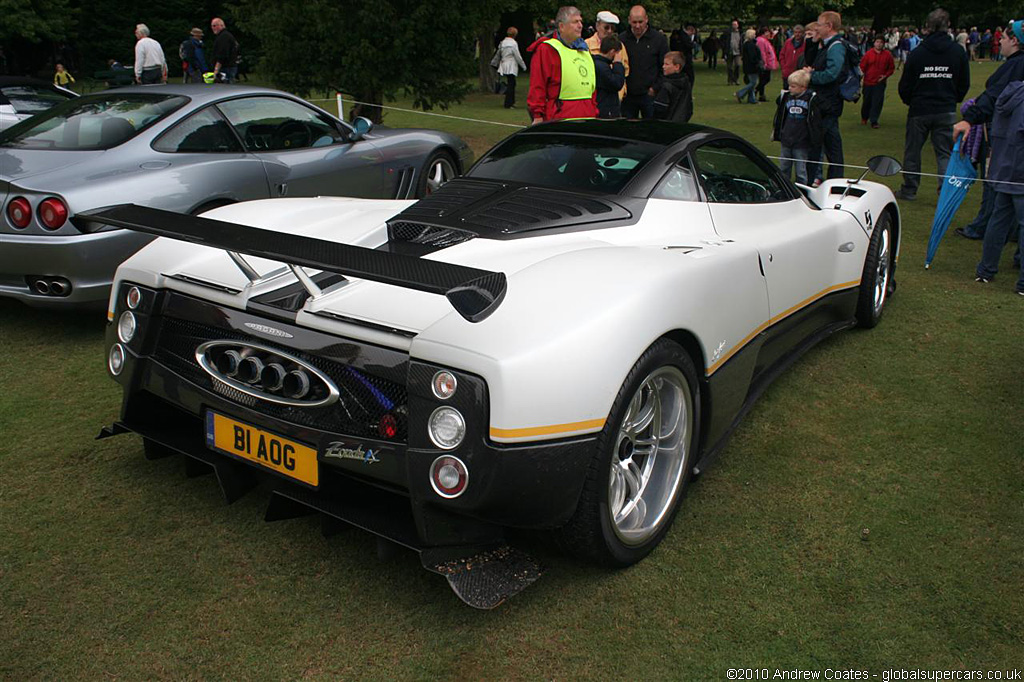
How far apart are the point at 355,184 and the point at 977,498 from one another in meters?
4.78

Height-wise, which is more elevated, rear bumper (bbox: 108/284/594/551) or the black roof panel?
the black roof panel

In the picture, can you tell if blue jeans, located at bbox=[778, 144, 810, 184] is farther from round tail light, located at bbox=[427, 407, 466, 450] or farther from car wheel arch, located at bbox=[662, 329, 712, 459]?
round tail light, located at bbox=[427, 407, 466, 450]

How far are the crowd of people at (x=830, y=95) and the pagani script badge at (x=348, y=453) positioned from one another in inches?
186

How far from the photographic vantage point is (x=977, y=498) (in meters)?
3.39

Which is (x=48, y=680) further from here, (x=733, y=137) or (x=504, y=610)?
(x=733, y=137)

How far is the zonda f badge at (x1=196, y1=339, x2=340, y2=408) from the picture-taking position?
107 inches

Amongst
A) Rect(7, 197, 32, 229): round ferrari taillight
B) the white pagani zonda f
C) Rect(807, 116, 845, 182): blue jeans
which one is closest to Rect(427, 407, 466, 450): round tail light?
the white pagani zonda f

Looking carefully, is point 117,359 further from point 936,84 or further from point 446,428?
point 936,84

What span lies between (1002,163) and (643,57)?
14.3ft

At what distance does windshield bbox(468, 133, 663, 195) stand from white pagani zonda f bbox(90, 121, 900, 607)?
0.6 inches

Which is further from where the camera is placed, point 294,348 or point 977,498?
point 977,498

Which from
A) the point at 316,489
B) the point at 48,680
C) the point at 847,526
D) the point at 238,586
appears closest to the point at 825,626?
the point at 847,526

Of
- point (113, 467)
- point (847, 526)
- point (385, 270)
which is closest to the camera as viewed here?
point (385, 270)

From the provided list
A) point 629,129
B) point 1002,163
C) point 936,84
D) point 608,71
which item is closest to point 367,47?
point 608,71
